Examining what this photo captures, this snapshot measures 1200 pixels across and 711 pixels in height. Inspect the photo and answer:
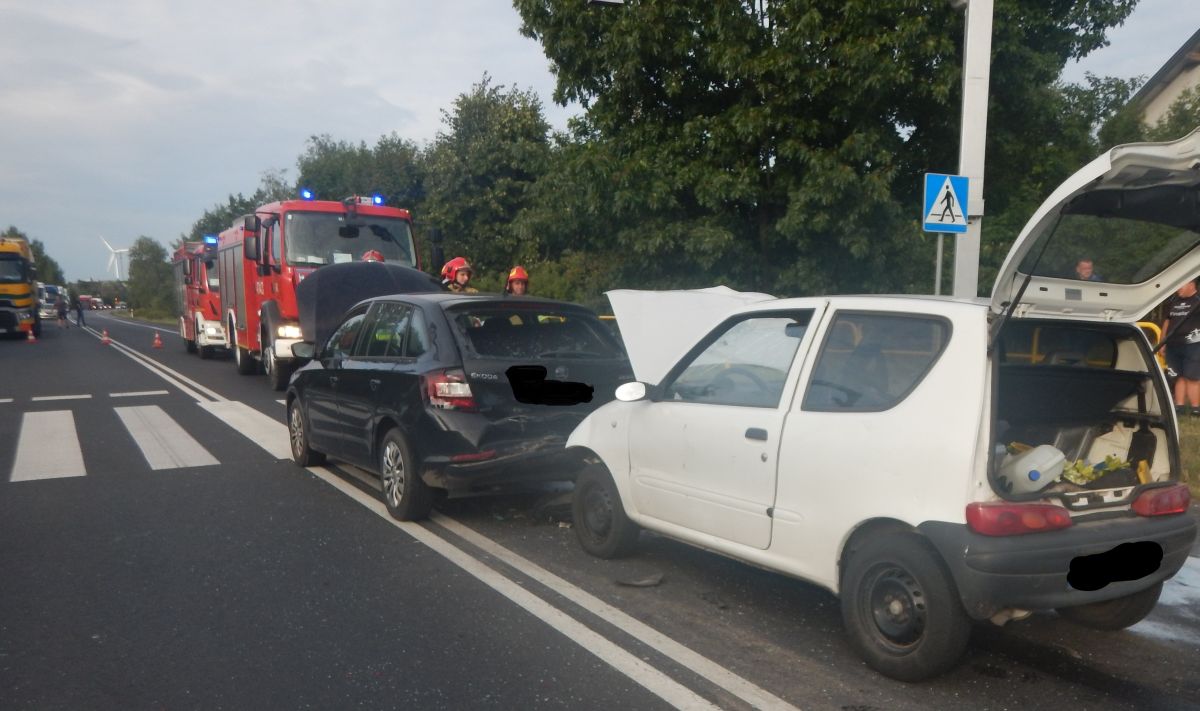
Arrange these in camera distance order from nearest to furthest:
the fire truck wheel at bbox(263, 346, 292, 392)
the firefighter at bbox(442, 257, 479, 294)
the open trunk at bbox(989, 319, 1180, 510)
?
the open trunk at bbox(989, 319, 1180, 510)
the firefighter at bbox(442, 257, 479, 294)
the fire truck wheel at bbox(263, 346, 292, 392)

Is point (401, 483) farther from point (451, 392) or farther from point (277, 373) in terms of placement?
point (277, 373)

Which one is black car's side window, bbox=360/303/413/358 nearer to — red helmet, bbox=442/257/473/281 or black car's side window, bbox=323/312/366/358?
black car's side window, bbox=323/312/366/358

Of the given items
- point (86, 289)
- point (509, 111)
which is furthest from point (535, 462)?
point (86, 289)

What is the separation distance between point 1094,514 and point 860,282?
9.63 m

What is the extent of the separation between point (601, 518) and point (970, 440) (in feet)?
8.47

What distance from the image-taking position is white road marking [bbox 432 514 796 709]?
394 cm

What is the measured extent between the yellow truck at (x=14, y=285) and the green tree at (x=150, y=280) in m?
53.6

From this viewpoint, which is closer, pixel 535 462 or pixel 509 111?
pixel 535 462

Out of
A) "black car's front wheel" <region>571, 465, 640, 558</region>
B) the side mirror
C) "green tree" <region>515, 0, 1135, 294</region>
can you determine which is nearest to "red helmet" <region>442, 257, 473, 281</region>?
"green tree" <region>515, 0, 1135, 294</region>

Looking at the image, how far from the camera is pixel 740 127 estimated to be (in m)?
12.6

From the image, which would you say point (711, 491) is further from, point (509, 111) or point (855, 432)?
point (509, 111)

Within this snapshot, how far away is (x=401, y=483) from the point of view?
269 inches

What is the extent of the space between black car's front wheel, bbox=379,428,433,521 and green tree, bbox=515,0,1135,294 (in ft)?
22.9

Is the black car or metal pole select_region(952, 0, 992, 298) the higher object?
metal pole select_region(952, 0, 992, 298)
